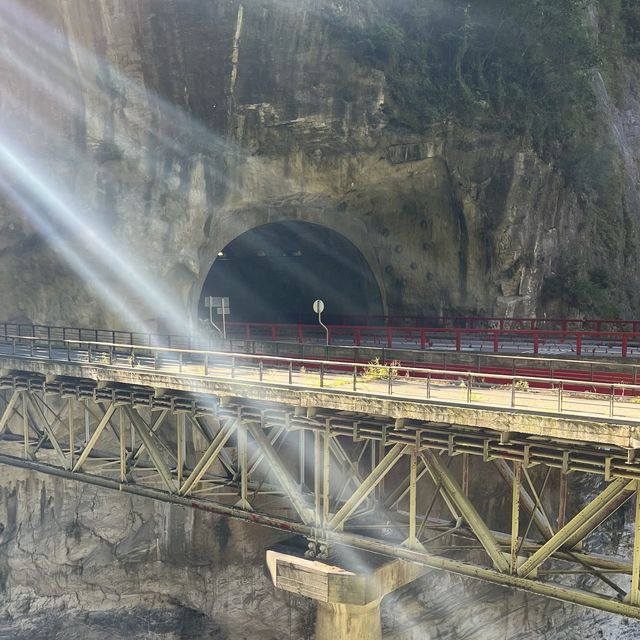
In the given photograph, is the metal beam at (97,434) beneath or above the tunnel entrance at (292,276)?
beneath

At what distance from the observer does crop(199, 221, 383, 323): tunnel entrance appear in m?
32.2

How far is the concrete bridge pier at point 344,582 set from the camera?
1280cm

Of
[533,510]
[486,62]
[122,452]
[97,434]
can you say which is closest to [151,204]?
[97,434]

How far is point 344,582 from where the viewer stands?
1275 centimetres

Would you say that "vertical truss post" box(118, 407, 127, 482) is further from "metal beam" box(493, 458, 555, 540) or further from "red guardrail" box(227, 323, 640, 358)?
"metal beam" box(493, 458, 555, 540)

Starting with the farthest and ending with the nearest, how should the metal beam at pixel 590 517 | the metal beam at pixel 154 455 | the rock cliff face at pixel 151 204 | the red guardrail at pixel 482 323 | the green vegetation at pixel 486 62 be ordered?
the red guardrail at pixel 482 323, the green vegetation at pixel 486 62, the rock cliff face at pixel 151 204, the metal beam at pixel 154 455, the metal beam at pixel 590 517

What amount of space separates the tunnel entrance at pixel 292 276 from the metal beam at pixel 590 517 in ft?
70.5

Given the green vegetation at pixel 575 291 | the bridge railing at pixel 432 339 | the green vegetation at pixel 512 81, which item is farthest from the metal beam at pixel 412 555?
the green vegetation at pixel 575 291

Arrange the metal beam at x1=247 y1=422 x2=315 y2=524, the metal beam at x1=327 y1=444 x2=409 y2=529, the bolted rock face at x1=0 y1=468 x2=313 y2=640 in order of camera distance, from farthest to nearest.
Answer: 1. the bolted rock face at x1=0 y1=468 x2=313 y2=640
2. the metal beam at x1=247 y1=422 x2=315 y2=524
3. the metal beam at x1=327 y1=444 x2=409 y2=529

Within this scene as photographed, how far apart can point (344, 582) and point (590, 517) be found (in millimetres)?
5266

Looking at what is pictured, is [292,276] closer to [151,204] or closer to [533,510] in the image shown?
[151,204]

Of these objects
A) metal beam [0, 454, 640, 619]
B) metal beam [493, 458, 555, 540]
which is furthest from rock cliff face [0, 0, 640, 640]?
metal beam [493, 458, 555, 540]

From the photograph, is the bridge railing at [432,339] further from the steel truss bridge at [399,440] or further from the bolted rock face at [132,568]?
the bolted rock face at [132,568]

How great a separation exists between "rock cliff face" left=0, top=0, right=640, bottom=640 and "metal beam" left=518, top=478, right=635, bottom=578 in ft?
41.9
